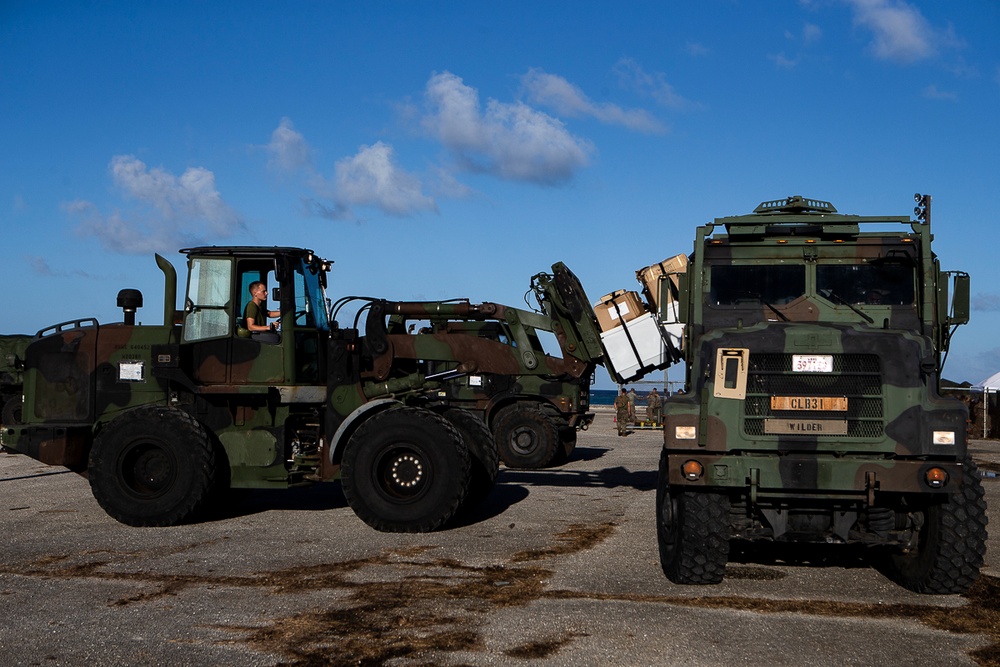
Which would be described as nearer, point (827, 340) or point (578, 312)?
point (827, 340)

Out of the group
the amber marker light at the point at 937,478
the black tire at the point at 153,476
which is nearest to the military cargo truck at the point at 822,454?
the amber marker light at the point at 937,478

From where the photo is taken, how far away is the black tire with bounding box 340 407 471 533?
1114cm

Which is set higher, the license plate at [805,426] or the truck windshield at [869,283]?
the truck windshield at [869,283]

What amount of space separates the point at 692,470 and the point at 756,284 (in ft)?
7.57

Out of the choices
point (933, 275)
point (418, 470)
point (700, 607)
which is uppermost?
point (933, 275)

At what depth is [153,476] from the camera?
464 inches

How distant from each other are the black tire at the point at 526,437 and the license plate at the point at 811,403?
1114 cm

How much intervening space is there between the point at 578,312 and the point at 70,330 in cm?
843

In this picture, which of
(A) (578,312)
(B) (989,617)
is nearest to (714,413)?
(B) (989,617)

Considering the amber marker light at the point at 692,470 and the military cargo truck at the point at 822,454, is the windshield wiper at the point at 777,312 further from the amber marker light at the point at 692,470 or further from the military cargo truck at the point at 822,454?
the amber marker light at the point at 692,470

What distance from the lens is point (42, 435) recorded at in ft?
39.8

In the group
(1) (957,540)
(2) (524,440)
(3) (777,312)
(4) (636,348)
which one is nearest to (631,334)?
(4) (636,348)

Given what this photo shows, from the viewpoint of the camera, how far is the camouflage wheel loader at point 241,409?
37.0ft

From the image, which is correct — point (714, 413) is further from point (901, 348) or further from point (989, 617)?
point (989, 617)
